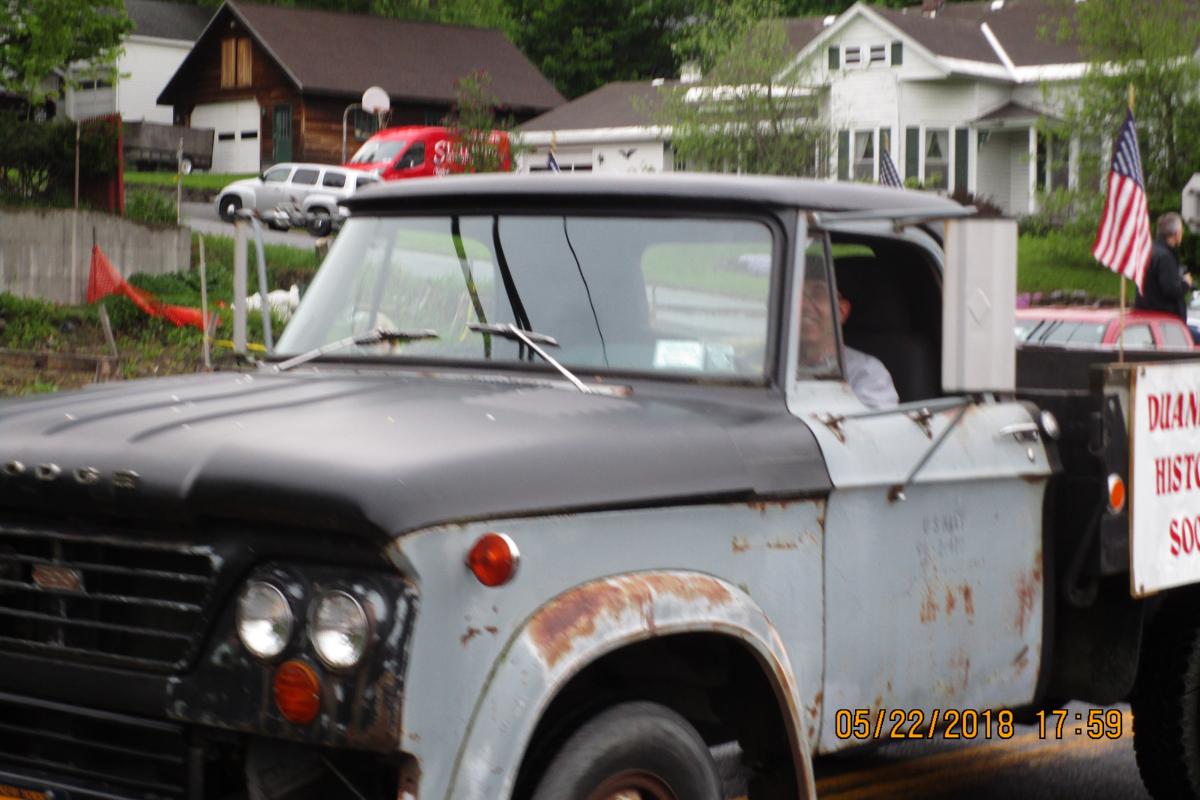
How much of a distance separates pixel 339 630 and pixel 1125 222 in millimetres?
5868

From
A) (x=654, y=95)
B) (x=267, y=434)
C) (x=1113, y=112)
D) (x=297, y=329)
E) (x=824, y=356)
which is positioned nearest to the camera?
(x=267, y=434)

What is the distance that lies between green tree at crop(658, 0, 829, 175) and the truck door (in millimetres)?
33534

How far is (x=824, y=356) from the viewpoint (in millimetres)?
4906

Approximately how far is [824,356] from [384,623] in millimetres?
1890

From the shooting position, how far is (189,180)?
50.8 m

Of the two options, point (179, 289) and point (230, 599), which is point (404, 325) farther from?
point (179, 289)

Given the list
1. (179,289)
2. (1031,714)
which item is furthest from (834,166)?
(1031,714)

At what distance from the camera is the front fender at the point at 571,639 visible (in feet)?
11.6

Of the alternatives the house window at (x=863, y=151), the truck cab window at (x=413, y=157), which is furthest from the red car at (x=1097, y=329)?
the house window at (x=863, y=151)

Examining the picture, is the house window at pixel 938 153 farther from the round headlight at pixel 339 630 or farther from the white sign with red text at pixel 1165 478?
the round headlight at pixel 339 630

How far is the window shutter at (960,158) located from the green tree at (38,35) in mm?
30770

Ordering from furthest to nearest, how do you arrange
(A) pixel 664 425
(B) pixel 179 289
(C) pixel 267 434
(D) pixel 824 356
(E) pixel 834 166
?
(E) pixel 834 166 < (B) pixel 179 289 < (D) pixel 824 356 < (A) pixel 664 425 < (C) pixel 267 434

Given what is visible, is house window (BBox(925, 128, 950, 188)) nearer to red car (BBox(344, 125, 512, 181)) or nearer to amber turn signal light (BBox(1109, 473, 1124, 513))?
red car (BBox(344, 125, 512, 181))
